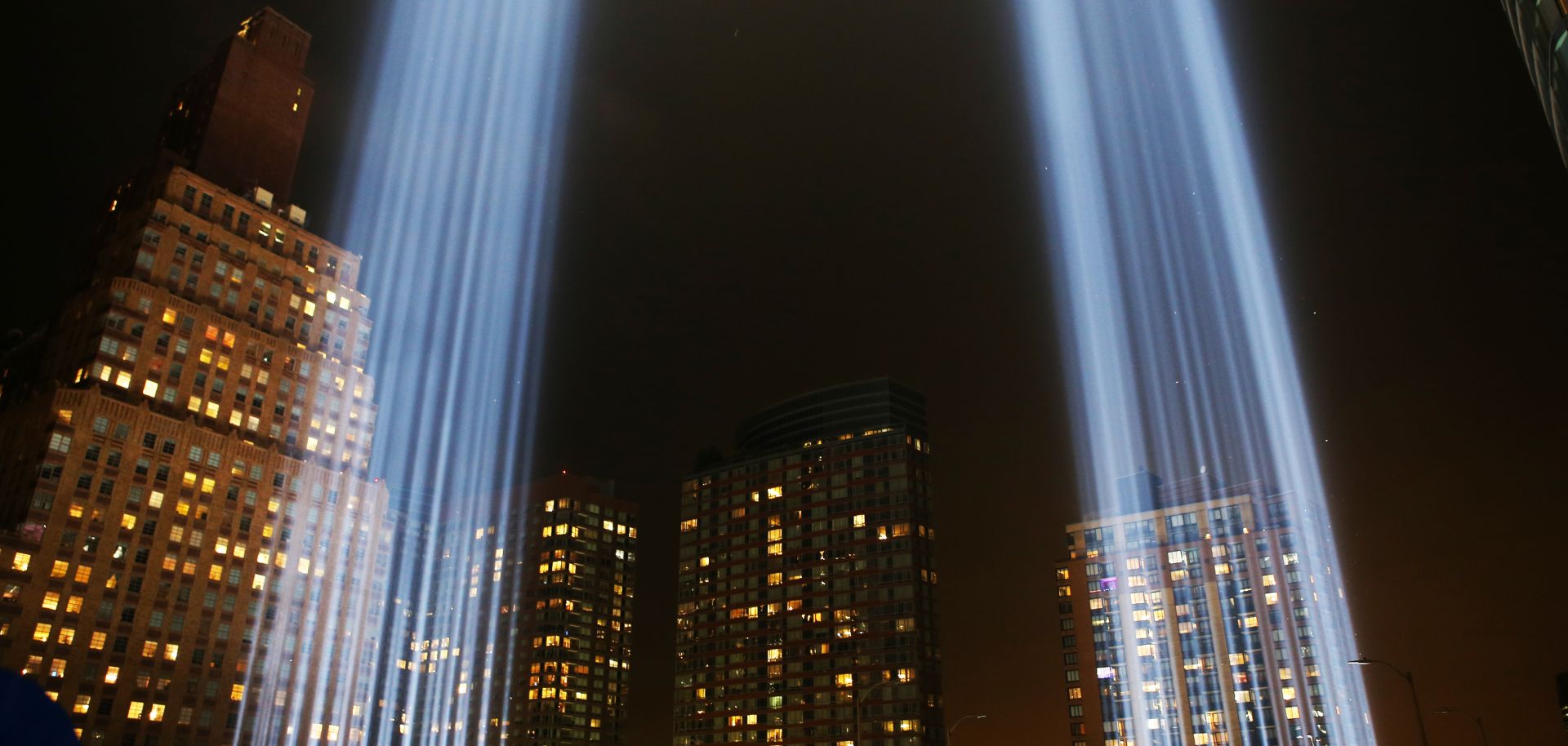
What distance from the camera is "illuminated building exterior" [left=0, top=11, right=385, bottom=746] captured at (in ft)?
325

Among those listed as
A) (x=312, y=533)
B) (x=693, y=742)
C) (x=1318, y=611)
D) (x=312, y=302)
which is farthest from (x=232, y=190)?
(x=1318, y=611)

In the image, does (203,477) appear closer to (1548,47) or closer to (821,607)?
(821,607)

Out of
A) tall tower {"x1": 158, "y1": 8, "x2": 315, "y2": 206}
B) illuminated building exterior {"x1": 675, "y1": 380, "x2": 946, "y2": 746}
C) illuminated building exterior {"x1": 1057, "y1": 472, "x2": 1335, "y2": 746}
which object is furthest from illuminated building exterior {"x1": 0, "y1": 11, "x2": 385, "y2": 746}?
illuminated building exterior {"x1": 1057, "y1": 472, "x2": 1335, "y2": 746}

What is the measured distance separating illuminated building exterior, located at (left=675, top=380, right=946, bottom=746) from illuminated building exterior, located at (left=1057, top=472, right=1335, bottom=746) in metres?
35.8

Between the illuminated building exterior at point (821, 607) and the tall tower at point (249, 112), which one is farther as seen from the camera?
the illuminated building exterior at point (821, 607)

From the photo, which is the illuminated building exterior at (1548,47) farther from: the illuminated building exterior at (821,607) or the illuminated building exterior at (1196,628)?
the illuminated building exterior at (1196,628)

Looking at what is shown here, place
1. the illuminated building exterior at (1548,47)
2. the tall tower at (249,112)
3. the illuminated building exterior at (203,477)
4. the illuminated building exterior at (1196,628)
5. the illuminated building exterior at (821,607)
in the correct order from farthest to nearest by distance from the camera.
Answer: the illuminated building exterior at (821,607) → the illuminated building exterior at (1196,628) → the tall tower at (249,112) → the illuminated building exterior at (203,477) → the illuminated building exterior at (1548,47)

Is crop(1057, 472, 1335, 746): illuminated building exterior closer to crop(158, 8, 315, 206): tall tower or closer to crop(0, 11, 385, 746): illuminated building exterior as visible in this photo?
crop(0, 11, 385, 746): illuminated building exterior

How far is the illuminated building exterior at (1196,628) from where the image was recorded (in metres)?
168

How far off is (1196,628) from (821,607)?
65.8 meters

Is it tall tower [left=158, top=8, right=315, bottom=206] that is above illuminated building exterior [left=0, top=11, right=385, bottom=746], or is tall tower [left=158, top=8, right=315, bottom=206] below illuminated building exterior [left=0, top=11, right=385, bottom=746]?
above

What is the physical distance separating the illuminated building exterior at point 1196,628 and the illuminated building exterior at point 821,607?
35765 millimetres

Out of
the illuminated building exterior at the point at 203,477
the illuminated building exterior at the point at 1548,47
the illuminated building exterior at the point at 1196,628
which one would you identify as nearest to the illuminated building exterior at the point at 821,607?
the illuminated building exterior at the point at 1196,628

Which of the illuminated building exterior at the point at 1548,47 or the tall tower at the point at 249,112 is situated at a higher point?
the tall tower at the point at 249,112
